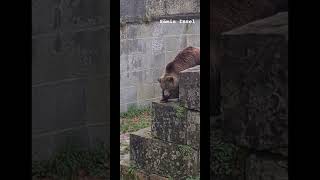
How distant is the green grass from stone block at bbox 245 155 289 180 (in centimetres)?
79

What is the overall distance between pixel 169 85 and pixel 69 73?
0.83m

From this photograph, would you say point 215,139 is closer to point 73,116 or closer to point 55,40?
point 73,116

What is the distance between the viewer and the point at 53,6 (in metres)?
3.08

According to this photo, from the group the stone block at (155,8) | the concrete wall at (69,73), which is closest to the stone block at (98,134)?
the concrete wall at (69,73)

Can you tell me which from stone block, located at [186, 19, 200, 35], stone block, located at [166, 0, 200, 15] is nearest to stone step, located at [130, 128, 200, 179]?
stone block, located at [186, 19, 200, 35]

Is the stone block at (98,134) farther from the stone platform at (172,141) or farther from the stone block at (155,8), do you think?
the stone block at (155,8)

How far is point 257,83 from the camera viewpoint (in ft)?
9.77

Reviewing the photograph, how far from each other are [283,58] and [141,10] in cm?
123

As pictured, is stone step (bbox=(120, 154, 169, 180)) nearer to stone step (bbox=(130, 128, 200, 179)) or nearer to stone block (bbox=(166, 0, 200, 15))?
stone step (bbox=(130, 128, 200, 179))

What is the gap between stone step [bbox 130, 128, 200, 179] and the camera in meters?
3.38

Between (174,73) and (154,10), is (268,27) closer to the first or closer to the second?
(174,73)

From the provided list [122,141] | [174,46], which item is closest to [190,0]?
[174,46]

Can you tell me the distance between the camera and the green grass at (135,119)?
3375 millimetres

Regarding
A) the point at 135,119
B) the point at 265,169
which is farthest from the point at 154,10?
the point at 265,169
